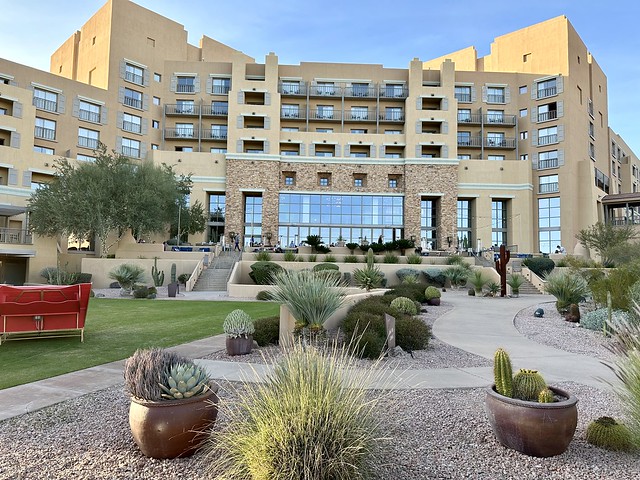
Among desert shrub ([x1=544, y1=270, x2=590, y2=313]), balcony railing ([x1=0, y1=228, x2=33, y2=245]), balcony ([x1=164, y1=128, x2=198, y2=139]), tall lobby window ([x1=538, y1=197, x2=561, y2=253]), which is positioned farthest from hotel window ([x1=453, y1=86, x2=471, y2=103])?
balcony railing ([x1=0, y1=228, x2=33, y2=245])

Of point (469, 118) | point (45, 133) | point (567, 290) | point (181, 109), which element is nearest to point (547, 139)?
point (469, 118)

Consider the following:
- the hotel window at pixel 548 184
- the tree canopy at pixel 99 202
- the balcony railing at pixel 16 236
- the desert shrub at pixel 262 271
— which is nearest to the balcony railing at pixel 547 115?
the hotel window at pixel 548 184

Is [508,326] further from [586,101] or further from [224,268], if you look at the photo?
[586,101]

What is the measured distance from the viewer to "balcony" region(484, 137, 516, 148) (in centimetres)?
4756

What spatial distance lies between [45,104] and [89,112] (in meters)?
3.60

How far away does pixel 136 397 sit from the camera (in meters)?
3.37

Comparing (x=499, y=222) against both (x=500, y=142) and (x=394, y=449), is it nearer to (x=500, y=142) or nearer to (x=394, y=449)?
(x=500, y=142)

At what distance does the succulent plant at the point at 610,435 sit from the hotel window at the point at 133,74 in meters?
49.2

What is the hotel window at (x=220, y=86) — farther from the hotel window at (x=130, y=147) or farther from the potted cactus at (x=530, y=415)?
the potted cactus at (x=530, y=415)

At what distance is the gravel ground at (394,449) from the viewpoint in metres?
3.17

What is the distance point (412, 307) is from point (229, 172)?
34212 millimetres

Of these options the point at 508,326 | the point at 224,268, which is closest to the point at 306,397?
the point at 508,326

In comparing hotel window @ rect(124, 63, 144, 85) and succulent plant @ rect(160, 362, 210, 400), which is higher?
hotel window @ rect(124, 63, 144, 85)

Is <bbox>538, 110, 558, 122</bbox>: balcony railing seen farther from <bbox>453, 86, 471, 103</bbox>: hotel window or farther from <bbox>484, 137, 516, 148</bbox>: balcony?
<bbox>453, 86, 471, 103</bbox>: hotel window
